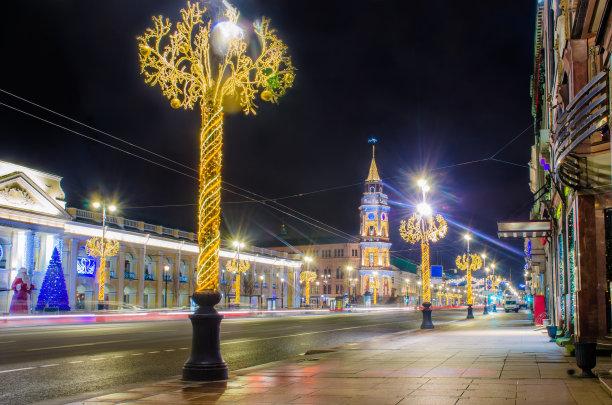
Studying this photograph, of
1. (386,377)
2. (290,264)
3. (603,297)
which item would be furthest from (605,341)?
(290,264)

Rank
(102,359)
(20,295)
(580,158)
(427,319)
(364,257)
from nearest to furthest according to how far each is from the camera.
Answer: (580,158) → (102,359) → (427,319) → (20,295) → (364,257)

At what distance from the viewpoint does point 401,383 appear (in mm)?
9906

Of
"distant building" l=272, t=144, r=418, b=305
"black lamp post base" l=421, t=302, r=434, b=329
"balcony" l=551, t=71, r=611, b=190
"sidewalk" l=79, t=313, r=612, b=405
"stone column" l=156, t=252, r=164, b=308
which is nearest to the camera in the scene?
"sidewalk" l=79, t=313, r=612, b=405

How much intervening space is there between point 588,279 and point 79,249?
190ft

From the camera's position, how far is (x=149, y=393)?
948cm

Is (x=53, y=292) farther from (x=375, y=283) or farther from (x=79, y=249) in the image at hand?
(x=375, y=283)

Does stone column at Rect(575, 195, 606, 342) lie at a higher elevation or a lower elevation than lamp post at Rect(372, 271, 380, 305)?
higher

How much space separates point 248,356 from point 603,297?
30.1 feet

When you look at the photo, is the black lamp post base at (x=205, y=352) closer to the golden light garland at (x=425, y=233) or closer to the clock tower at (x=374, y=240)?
the golden light garland at (x=425, y=233)

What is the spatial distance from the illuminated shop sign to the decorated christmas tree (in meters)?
12.2

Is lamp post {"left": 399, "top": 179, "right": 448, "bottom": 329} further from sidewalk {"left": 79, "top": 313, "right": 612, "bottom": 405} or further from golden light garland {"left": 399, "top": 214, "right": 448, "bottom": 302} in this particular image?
sidewalk {"left": 79, "top": 313, "right": 612, "bottom": 405}

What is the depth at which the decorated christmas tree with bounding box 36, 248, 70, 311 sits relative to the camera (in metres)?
50.1

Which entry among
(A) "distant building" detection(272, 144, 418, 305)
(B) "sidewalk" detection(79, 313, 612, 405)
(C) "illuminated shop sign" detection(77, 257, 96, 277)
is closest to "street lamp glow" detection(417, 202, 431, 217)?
(B) "sidewalk" detection(79, 313, 612, 405)

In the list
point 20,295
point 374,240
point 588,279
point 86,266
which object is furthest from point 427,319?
point 374,240
